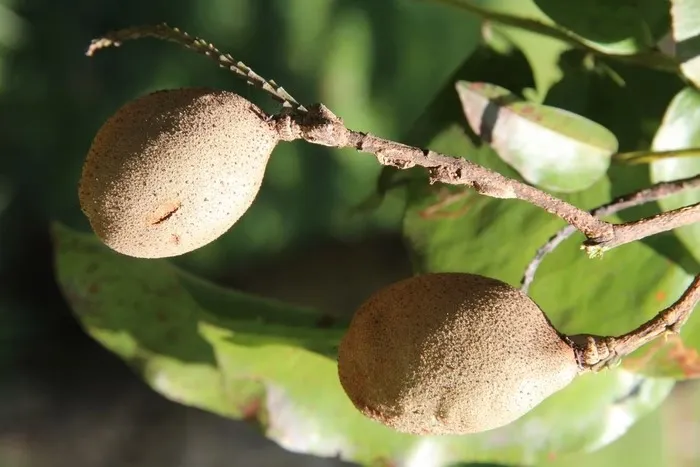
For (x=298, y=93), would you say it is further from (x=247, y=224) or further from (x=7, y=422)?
(x=7, y=422)

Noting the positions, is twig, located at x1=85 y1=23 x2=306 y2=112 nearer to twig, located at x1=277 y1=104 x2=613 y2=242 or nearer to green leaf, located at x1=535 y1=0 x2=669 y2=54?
twig, located at x1=277 y1=104 x2=613 y2=242

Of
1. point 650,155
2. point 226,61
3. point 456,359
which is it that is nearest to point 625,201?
point 650,155

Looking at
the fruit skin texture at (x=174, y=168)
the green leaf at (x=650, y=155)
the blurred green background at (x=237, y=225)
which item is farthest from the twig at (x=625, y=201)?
the blurred green background at (x=237, y=225)

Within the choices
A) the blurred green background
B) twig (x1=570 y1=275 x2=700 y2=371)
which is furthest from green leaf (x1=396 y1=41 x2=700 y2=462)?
the blurred green background

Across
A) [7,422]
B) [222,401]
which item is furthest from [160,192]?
[7,422]

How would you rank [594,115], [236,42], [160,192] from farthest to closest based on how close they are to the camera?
[236,42] < [594,115] < [160,192]
